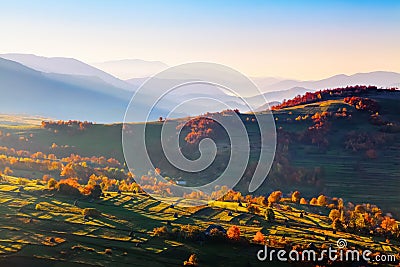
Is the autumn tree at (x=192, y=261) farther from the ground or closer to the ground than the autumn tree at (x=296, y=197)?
closer to the ground

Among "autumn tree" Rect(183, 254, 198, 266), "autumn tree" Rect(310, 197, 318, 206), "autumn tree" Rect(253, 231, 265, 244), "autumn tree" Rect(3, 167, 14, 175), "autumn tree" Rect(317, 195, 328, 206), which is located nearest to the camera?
"autumn tree" Rect(183, 254, 198, 266)

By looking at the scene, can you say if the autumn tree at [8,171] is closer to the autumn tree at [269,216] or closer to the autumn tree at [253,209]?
the autumn tree at [253,209]

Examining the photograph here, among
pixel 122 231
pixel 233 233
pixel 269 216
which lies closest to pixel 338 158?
pixel 269 216

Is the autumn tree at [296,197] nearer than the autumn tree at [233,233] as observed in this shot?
No

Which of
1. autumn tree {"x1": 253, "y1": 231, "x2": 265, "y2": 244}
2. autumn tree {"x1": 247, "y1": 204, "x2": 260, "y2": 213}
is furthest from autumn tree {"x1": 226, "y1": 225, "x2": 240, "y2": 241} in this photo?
autumn tree {"x1": 247, "y1": 204, "x2": 260, "y2": 213}

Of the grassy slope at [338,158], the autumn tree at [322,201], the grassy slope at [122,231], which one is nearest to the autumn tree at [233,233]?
the grassy slope at [122,231]

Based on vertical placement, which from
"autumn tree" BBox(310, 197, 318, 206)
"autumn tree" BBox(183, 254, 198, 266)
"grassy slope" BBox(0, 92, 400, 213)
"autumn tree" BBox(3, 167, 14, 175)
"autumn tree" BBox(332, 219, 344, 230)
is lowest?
"autumn tree" BBox(183, 254, 198, 266)

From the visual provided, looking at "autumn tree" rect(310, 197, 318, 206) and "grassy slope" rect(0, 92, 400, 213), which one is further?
"grassy slope" rect(0, 92, 400, 213)

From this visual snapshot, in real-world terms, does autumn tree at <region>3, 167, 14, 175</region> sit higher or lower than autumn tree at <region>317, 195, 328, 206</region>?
higher

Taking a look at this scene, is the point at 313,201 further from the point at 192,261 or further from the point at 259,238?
the point at 192,261

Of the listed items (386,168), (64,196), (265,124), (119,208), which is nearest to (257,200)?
(119,208)

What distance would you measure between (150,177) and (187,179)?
14.8 metres

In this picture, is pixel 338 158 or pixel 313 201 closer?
pixel 313 201

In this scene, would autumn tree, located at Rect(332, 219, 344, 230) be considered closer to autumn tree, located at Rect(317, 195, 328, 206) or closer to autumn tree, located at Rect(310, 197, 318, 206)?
autumn tree, located at Rect(317, 195, 328, 206)
